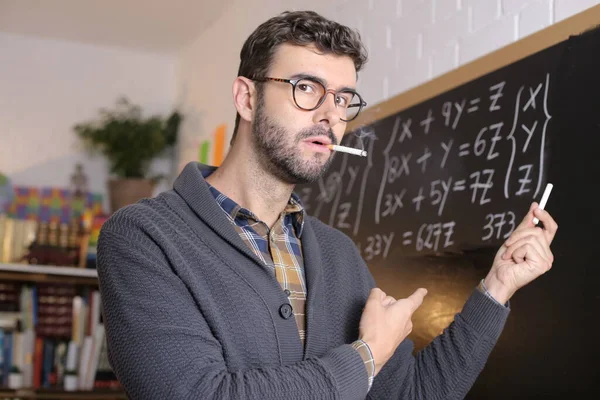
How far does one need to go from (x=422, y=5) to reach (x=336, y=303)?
1.21 m

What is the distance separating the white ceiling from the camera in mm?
3797

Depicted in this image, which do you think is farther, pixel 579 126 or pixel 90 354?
pixel 90 354

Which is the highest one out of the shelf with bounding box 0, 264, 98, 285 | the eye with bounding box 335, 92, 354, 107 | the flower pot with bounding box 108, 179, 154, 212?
the eye with bounding box 335, 92, 354, 107

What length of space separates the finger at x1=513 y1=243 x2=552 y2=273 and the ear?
57cm

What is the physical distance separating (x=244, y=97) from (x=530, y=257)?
2.07ft

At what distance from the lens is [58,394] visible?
3.56m

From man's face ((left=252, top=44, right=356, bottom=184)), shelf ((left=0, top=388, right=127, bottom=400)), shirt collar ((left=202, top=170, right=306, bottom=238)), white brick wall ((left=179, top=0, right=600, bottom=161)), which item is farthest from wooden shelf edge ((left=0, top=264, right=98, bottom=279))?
man's face ((left=252, top=44, right=356, bottom=184))

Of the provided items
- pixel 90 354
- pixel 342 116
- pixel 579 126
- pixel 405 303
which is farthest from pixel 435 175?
pixel 90 354

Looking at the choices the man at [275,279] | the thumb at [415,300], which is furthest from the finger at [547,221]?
the thumb at [415,300]

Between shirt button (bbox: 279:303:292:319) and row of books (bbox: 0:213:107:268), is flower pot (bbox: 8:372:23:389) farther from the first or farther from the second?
shirt button (bbox: 279:303:292:319)

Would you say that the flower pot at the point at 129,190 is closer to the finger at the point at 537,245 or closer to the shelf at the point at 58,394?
the shelf at the point at 58,394

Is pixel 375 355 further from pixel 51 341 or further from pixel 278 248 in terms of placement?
pixel 51 341

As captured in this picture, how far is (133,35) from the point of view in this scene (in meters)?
4.23

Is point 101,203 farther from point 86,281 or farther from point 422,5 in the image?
point 422,5
